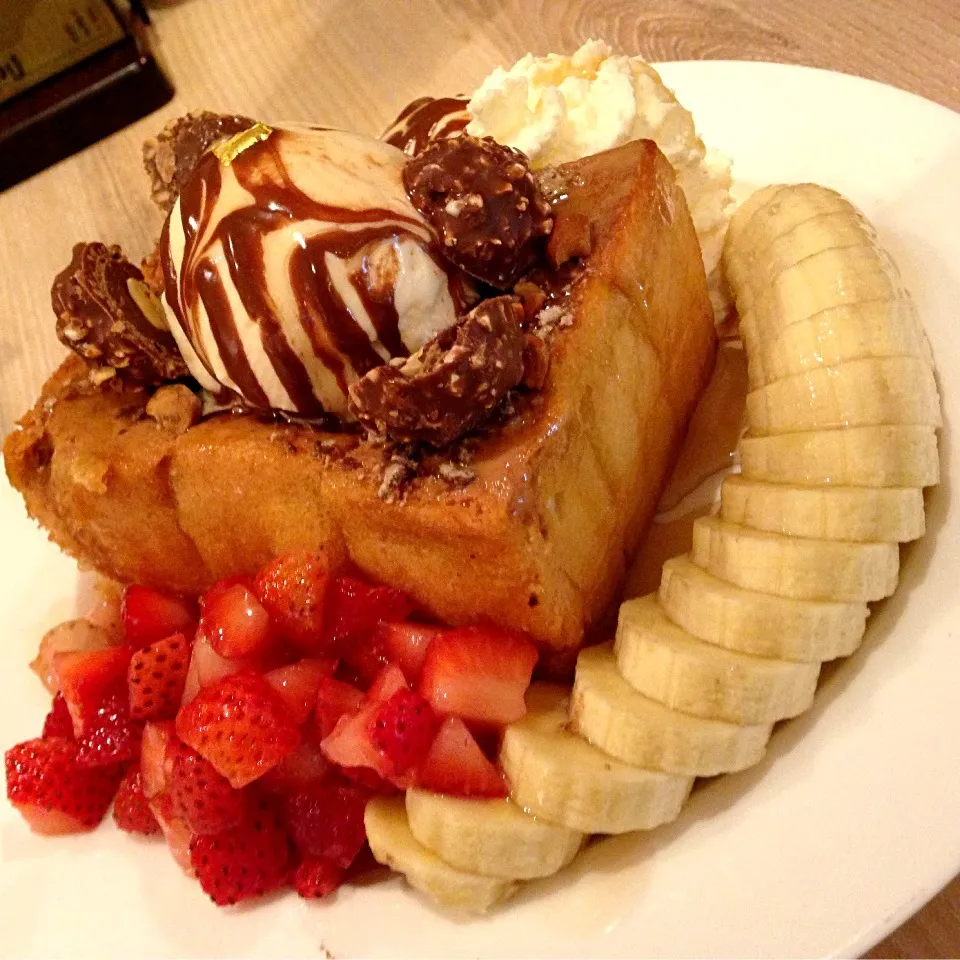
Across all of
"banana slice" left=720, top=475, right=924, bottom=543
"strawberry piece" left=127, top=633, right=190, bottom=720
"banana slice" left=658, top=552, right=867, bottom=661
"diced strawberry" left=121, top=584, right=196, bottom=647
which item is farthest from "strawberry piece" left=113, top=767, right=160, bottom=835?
"banana slice" left=720, top=475, right=924, bottom=543

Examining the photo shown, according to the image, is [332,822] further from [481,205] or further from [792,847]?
[481,205]

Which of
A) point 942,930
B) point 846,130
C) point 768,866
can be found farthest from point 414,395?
point 846,130

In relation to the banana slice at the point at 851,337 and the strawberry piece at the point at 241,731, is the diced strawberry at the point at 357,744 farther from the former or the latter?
the banana slice at the point at 851,337

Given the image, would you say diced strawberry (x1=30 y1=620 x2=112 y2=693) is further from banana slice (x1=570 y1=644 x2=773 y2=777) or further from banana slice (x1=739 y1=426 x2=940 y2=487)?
banana slice (x1=739 y1=426 x2=940 y2=487)

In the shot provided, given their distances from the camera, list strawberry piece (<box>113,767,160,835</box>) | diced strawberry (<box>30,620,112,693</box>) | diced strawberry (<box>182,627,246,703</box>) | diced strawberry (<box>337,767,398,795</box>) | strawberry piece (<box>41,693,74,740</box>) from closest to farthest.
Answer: diced strawberry (<box>337,767,398,795</box>)
diced strawberry (<box>182,627,246,703</box>)
strawberry piece (<box>113,767,160,835</box>)
strawberry piece (<box>41,693,74,740</box>)
diced strawberry (<box>30,620,112,693</box>)

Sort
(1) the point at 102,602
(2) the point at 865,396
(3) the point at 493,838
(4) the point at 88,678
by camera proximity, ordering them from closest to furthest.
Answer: (3) the point at 493,838 < (2) the point at 865,396 < (4) the point at 88,678 < (1) the point at 102,602

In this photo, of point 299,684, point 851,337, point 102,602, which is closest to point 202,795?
point 299,684
